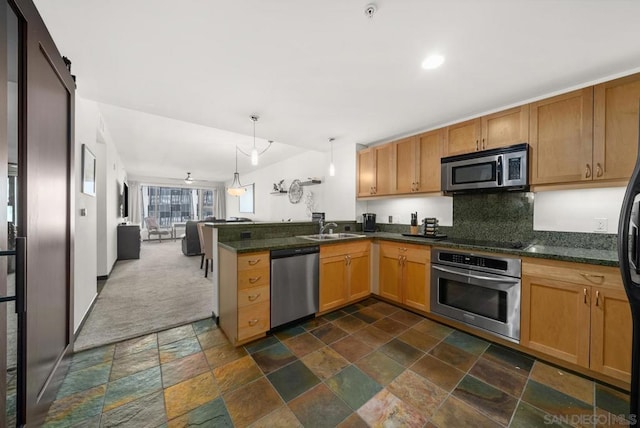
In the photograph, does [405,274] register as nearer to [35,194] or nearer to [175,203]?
[35,194]

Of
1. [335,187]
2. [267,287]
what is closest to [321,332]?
[267,287]

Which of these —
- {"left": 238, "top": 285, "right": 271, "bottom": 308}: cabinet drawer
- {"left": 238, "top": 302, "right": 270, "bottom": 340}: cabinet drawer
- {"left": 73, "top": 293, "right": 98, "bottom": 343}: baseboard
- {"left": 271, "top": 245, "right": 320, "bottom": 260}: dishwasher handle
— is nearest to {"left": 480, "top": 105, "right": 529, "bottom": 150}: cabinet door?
{"left": 271, "top": 245, "right": 320, "bottom": 260}: dishwasher handle

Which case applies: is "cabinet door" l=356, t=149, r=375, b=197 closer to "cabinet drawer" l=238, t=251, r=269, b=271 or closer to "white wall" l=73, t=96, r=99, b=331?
"cabinet drawer" l=238, t=251, r=269, b=271

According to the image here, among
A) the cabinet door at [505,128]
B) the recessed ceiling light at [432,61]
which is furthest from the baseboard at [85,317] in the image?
the cabinet door at [505,128]

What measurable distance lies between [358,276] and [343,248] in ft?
1.51

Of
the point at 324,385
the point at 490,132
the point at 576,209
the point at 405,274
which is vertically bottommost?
the point at 324,385

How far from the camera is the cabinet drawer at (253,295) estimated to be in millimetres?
2084

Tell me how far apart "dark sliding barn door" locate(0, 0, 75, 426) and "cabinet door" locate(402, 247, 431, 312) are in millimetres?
2849

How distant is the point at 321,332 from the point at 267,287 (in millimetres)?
706

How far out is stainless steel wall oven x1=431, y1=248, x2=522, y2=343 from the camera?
2.01m

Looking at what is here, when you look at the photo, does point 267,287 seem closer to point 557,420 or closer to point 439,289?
point 439,289

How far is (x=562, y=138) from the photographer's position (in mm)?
2014

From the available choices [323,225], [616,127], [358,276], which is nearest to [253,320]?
[358,276]

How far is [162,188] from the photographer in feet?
31.1
